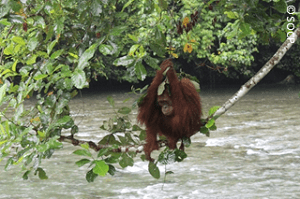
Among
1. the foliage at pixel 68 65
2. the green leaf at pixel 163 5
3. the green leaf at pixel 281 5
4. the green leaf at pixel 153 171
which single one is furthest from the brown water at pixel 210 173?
the green leaf at pixel 281 5

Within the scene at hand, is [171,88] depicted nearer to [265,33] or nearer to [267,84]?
[265,33]

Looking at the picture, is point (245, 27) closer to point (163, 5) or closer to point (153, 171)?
point (163, 5)

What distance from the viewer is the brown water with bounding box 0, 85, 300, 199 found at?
6297mm

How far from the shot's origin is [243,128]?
35.5 feet

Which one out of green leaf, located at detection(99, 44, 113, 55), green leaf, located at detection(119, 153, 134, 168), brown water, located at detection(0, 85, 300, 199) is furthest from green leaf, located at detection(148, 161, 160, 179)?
brown water, located at detection(0, 85, 300, 199)

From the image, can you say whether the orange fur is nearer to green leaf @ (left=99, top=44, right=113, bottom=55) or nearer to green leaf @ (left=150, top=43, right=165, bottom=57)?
green leaf @ (left=150, top=43, right=165, bottom=57)

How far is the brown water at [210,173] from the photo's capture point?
630 cm

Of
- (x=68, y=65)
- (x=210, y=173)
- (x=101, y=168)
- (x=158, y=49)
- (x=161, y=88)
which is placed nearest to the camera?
(x=101, y=168)

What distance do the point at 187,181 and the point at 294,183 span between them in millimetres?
1440

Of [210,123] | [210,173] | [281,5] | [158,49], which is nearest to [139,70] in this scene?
[158,49]

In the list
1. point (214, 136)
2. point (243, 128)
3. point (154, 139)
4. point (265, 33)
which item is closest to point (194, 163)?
point (214, 136)

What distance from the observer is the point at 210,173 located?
23.4 ft

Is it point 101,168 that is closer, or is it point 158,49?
point 101,168

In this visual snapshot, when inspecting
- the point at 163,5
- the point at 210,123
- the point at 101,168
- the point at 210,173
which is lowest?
the point at 210,173
